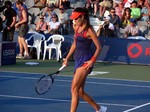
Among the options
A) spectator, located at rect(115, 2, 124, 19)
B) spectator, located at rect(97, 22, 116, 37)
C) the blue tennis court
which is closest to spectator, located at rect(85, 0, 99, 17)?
spectator, located at rect(115, 2, 124, 19)

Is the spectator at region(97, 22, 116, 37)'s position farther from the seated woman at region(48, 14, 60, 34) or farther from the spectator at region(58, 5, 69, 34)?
the spectator at region(58, 5, 69, 34)

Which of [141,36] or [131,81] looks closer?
[131,81]

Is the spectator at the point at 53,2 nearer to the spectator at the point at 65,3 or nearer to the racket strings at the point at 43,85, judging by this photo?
the spectator at the point at 65,3

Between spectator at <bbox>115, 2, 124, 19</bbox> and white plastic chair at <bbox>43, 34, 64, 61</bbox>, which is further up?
spectator at <bbox>115, 2, 124, 19</bbox>

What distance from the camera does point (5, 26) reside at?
68.5ft

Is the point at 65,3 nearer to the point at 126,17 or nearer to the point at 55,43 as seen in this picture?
the point at 126,17

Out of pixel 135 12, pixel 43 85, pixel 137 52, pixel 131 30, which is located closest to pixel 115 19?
pixel 135 12

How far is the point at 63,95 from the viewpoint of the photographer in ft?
44.1

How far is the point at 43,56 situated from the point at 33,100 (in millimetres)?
8984

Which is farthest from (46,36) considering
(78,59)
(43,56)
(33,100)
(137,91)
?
(78,59)

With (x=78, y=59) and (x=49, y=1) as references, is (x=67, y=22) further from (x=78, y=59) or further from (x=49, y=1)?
(x=78, y=59)

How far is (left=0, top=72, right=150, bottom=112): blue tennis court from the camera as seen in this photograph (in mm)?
11844

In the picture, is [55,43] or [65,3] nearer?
[55,43]

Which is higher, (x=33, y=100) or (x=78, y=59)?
(x=78, y=59)
